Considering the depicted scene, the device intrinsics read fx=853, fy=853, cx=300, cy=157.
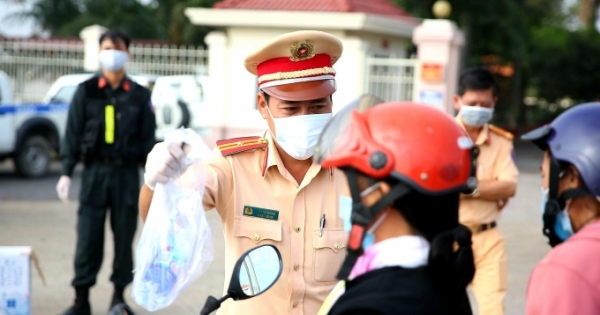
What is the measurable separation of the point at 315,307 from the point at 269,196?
43cm

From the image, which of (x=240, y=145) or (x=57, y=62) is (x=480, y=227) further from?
(x=57, y=62)

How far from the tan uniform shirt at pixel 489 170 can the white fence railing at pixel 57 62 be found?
40.5 ft

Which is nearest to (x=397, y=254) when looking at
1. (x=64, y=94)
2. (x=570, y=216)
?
(x=570, y=216)

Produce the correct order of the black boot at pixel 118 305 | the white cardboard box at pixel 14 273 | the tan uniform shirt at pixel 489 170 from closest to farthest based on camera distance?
the white cardboard box at pixel 14 273 < the tan uniform shirt at pixel 489 170 < the black boot at pixel 118 305

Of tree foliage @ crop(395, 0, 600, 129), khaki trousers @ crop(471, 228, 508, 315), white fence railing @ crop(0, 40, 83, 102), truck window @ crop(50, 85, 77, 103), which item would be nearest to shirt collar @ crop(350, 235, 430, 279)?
khaki trousers @ crop(471, 228, 508, 315)

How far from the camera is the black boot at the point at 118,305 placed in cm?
604

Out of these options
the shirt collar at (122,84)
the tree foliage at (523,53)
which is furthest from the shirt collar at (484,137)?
the tree foliage at (523,53)

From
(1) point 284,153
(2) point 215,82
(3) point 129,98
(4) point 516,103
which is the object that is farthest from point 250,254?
(4) point 516,103

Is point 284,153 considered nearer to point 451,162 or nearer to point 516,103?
point 451,162

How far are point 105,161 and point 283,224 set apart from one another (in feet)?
11.1

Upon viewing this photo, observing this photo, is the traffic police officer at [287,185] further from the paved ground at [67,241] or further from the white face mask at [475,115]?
the white face mask at [475,115]

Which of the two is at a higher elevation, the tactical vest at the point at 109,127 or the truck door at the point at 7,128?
the tactical vest at the point at 109,127

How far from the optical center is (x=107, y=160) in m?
6.14

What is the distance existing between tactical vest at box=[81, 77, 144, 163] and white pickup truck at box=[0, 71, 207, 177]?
669 cm
